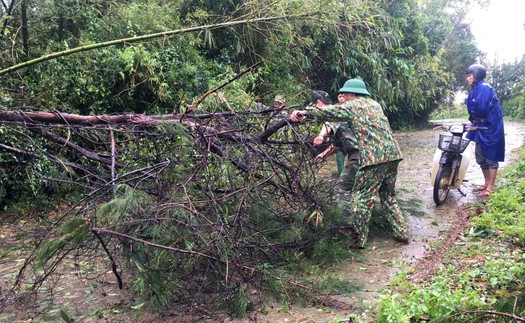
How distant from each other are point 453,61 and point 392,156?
23971 mm

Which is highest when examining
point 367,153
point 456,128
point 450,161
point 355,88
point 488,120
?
point 355,88

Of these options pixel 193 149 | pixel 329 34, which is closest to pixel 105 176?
pixel 193 149

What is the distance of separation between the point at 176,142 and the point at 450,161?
375 centimetres

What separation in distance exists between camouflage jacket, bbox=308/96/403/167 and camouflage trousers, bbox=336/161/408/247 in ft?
0.37

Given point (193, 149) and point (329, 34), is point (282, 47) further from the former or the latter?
point (193, 149)

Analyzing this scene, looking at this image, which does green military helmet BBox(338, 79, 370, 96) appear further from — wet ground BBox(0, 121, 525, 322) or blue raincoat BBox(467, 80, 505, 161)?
blue raincoat BBox(467, 80, 505, 161)

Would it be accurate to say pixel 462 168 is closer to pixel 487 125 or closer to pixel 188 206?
pixel 487 125

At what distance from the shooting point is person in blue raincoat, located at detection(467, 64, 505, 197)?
6.05 metres

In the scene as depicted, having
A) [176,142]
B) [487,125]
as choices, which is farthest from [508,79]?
[176,142]

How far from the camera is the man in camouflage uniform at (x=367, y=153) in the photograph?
13.9 feet

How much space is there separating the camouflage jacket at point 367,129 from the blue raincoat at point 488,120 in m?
2.51

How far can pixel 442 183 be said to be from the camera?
5.83 m

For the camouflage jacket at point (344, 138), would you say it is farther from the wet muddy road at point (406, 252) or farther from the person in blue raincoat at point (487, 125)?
the person in blue raincoat at point (487, 125)

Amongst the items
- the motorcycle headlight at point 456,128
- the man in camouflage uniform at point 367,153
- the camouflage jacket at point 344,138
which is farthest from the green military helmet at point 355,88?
the motorcycle headlight at point 456,128
